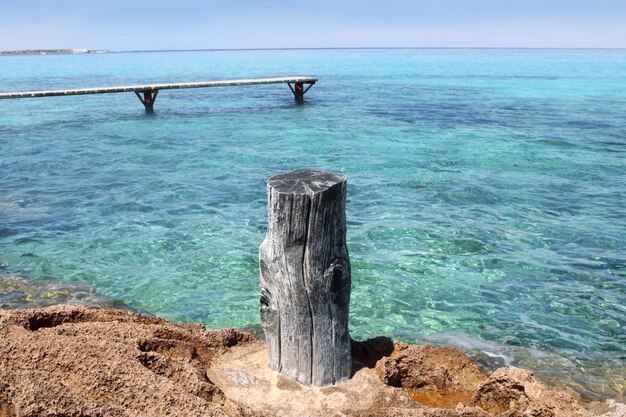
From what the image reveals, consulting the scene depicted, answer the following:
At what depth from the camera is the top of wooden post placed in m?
3.60

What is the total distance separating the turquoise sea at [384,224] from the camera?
251 inches

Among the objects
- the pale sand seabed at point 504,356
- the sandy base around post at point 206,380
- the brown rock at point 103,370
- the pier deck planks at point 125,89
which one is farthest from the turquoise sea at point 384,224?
the brown rock at point 103,370

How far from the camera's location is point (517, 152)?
15.4 m

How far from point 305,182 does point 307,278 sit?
0.65m

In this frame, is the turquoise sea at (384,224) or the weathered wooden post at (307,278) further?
the turquoise sea at (384,224)

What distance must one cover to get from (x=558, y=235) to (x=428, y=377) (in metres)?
5.61

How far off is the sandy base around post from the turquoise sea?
1546 mm

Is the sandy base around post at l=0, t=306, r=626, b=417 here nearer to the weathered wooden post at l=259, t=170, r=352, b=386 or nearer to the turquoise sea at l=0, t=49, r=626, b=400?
Result: the weathered wooden post at l=259, t=170, r=352, b=386

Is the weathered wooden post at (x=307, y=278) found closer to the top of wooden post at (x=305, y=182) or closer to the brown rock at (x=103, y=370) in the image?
the top of wooden post at (x=305, y=182)

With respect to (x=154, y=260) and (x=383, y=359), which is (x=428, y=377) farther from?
(x=154, y=260)

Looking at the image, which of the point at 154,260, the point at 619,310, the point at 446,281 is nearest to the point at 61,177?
the point at 154,260

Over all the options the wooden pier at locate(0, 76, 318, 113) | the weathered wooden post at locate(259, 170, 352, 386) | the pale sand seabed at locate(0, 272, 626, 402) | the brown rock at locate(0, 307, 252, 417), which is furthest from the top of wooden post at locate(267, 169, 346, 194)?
the wooden pier at locate(0, 76, 318, 113)

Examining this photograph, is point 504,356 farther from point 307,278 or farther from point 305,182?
point 305,182

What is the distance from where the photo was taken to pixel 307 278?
373 cm
